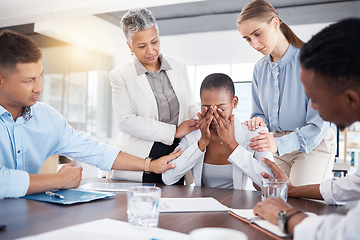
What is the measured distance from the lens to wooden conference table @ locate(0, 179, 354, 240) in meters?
0.95

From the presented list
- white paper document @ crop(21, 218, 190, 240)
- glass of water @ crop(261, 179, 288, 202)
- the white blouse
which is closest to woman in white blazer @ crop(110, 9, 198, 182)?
the white blouse

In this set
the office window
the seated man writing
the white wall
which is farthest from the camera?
the white wall

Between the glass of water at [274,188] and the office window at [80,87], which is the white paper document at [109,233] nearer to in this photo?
the glass of water at [274,188]

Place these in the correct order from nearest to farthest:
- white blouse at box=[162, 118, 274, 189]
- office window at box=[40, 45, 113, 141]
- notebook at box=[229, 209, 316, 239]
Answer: notebook at box=[229, 209, 316, 239] < white blouse at box=[162, 118, 274, 189] < office window at box=[40, 45, 113, 141]

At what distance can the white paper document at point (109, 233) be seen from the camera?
2.83 ft

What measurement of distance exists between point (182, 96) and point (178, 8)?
4770 mm

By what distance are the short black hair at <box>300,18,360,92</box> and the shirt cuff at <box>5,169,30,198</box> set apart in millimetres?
1133

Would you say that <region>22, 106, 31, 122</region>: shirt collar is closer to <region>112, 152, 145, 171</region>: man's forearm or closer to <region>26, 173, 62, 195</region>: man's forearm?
<region>26, 173, 62, 195</region>: man's forearm

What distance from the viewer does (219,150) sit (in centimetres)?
214

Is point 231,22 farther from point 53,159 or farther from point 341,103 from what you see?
point 341,103

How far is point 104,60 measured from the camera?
8.09 meters

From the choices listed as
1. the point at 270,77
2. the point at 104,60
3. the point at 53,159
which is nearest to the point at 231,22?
the point at 104,60

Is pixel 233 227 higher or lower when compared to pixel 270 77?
lower

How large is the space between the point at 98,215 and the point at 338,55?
33.5 inches
